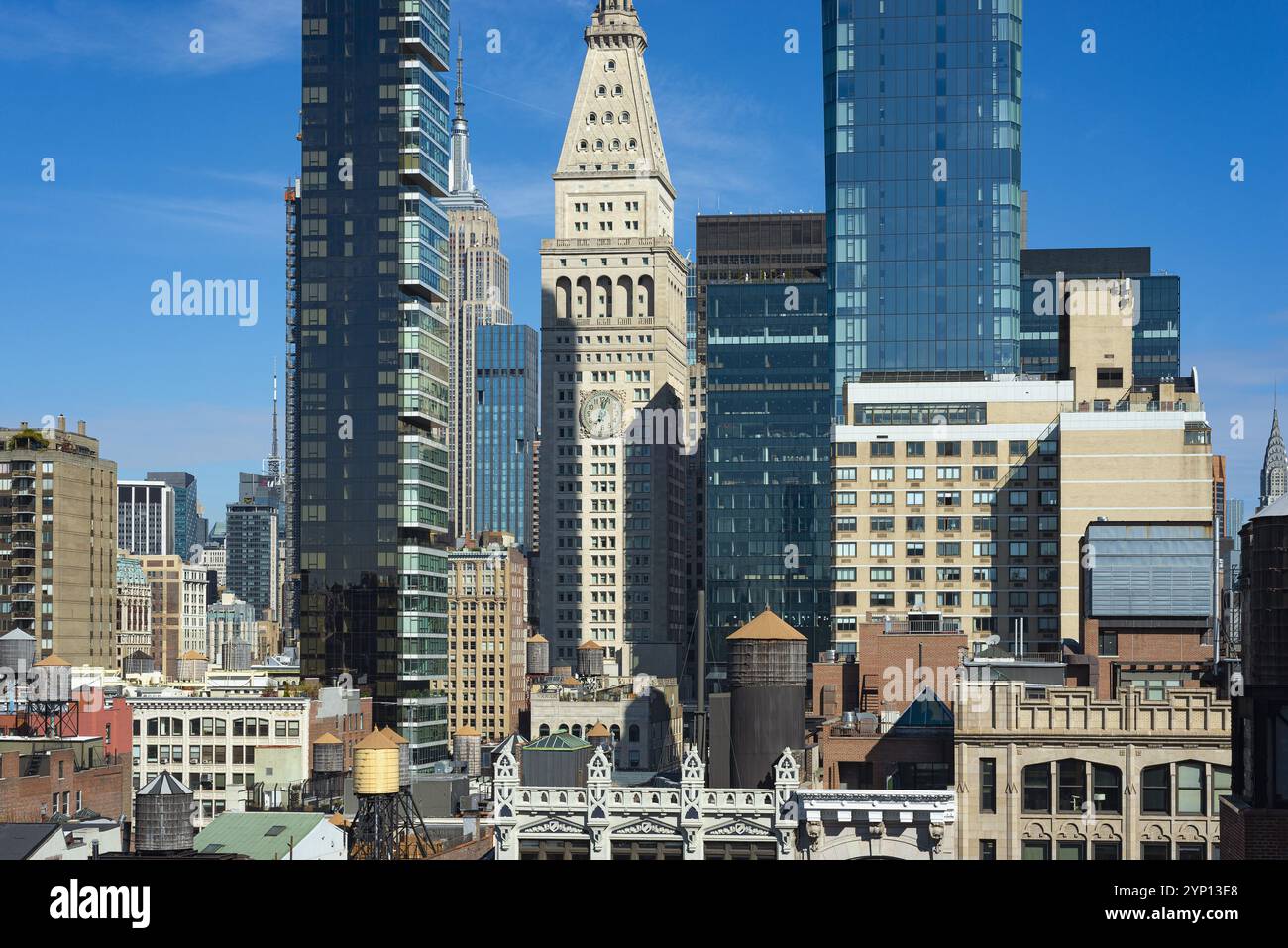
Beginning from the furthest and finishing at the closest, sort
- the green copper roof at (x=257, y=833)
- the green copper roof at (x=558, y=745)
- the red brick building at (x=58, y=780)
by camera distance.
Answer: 1. the red brick building at (x=58, y=780)
2. the green copper roof at (x=558, y=745)
3. the green copper roof at (x=257, y=833)

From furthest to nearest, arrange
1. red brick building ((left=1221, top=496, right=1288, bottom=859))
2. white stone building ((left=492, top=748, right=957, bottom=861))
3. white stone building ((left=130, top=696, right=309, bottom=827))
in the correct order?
1. white stone building ((left=130, top=696, right=309, bottom=827))
2. white stone building ((left=492, top=748, right=957, bottom=861))
3. red brick building ((left=1221, top=496, right=1288, bottom=859))

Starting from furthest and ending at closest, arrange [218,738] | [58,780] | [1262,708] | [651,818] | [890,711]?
[218,738] → [58,780] → [890,711] → [651,818] → [1262,708]

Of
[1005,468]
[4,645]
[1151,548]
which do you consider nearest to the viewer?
[1151,548]

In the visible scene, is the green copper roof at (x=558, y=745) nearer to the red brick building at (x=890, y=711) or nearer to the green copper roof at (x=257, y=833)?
the green copper roof at (x=257, y=833)

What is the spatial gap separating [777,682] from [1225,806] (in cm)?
5094

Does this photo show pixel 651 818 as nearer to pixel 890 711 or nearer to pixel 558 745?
pixel 558 745

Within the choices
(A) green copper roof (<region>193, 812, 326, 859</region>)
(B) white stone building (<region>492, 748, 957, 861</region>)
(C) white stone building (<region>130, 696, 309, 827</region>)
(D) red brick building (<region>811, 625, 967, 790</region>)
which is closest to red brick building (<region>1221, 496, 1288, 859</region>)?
(B) white stone building (<region>492, 748, 957, 861</region>)

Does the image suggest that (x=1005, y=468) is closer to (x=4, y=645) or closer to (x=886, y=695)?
(x=886, y=695)

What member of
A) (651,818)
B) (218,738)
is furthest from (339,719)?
(651,818)

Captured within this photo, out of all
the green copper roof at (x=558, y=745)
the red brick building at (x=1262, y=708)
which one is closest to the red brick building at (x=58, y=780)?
the green copper roof at (x=558, y=745)

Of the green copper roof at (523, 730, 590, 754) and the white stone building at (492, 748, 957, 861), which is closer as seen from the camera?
the white stone building at (492, 748, 957, 861)

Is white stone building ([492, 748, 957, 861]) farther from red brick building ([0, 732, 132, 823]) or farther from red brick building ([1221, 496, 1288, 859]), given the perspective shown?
red brick building ([0, 732, 132, 823])

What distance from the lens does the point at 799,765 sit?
88.2 m
